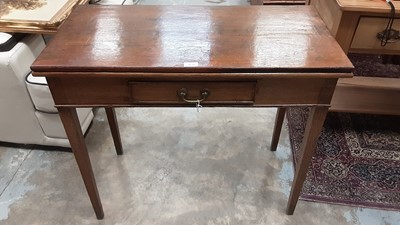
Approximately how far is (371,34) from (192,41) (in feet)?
2.58

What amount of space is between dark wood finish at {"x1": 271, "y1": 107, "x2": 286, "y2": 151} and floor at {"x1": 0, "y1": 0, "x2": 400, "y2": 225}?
0.18ft

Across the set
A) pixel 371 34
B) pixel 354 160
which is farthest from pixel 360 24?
pixel 354 160

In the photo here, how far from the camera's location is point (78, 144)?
104 cm

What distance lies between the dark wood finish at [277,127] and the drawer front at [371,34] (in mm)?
407

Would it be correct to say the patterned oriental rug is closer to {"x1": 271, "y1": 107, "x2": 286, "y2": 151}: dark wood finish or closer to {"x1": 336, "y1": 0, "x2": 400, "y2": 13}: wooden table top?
{"x1": 271, "y1": 107, "x2": 286, "y2": 151}: dark wood finish

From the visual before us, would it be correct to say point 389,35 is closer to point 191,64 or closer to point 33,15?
point 191,64

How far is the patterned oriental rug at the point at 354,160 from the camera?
1404 millimetres

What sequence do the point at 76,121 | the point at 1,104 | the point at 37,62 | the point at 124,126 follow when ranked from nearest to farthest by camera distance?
the point at 37,62 → the point at 76,121 → the point at 1,104 → the point at 124,126

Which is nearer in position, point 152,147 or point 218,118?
point 152,147

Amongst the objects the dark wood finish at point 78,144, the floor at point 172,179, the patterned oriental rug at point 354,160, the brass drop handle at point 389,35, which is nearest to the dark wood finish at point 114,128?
the floor at point 172,179

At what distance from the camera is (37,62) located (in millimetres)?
834

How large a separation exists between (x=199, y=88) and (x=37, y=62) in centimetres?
45

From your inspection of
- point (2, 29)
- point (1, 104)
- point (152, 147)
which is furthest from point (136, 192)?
point (2, 29)

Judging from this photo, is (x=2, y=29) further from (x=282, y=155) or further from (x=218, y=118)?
(x=282, y=155)
